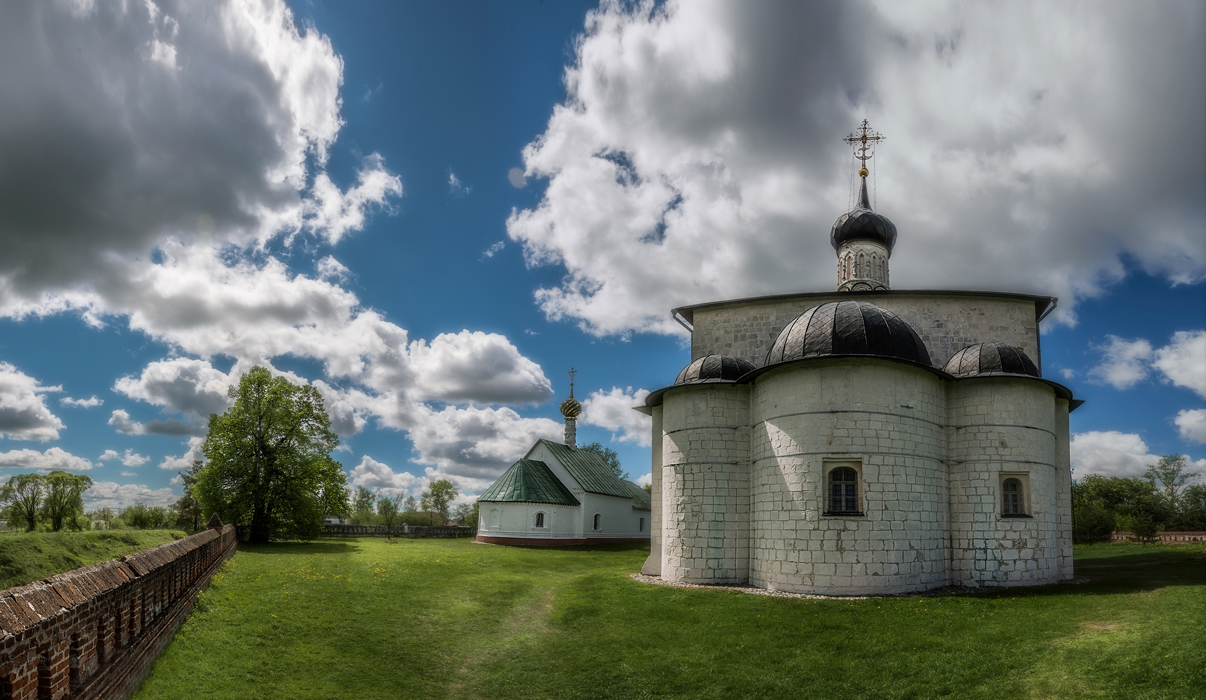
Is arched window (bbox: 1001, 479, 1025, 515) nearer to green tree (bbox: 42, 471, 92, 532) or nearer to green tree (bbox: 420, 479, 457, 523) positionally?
green tree (bbox: 42, 471, 92, 532)

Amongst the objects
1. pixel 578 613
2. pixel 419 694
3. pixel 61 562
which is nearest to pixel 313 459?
pixel 61 562

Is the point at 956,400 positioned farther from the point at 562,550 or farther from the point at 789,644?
the point at 562,550

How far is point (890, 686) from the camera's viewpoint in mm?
10141

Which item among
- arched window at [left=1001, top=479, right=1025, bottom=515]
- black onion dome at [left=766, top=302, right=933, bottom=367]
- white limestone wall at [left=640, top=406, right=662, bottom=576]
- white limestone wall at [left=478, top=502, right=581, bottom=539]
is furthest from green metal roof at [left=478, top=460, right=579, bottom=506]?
arched window at [left=1001, top=479, right=1025, bottom=515]

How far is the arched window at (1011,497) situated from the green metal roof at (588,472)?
25.8 meters

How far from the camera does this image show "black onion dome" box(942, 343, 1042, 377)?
17.8 metres

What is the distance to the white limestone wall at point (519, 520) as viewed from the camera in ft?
122

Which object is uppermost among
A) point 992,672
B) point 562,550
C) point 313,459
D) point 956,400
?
point 956,400

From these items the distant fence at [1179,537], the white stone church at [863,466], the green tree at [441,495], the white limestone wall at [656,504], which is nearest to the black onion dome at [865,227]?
the white stone church at [863,466]

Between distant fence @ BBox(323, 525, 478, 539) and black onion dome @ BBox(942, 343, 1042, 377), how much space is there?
32.9m

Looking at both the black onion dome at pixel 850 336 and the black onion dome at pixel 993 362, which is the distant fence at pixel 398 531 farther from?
the black onion dome at pixel 993 362

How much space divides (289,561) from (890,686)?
18467 millimetres

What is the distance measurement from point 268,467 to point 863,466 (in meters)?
26.8

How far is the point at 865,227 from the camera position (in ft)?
84.3
